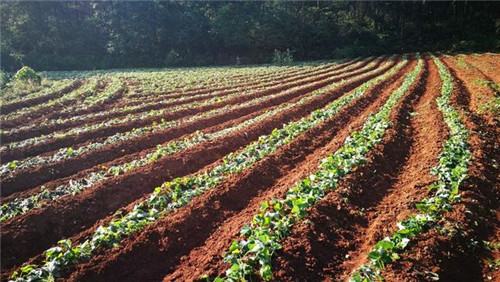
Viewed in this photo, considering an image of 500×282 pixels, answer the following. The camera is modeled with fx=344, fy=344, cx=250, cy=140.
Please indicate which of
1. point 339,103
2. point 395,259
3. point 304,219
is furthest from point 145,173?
point 339,103

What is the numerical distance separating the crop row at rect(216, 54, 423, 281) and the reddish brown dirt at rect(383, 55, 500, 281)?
1781 mm

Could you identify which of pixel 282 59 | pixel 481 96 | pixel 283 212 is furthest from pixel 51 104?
pixel 282 59

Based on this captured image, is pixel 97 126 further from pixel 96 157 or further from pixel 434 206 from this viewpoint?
pixel 434 206

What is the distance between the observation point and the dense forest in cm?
5188

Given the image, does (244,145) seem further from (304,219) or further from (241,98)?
(241,98)

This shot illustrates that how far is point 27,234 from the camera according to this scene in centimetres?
715

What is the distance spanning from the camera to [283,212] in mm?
6629

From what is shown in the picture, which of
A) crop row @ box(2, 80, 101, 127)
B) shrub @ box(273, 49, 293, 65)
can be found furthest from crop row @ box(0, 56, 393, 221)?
shrub @ box(273, 49, 293, 65)

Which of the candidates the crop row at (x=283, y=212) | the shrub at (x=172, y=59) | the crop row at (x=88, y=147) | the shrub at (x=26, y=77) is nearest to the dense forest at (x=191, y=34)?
the shrub at (x=172, y=59)

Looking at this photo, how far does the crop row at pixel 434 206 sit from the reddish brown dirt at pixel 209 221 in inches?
98.4

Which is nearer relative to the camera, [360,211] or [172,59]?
[360,211]

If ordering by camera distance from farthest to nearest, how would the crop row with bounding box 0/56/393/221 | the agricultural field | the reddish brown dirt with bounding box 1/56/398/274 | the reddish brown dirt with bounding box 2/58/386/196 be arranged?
the reddish brown dirt with bounding box 2/58/386/196 → the crop row with bounding box 0/56/393/221 → the reddish brown dirt with bounding box 1/56/398/274 → the agricultural field

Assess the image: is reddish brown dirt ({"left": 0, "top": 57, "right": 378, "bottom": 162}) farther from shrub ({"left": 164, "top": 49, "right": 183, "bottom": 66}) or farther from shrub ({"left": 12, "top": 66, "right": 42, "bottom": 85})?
shrub ({"left": 164, "top": 49, "right": 183, "bottom": 66})

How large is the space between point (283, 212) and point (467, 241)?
3.16 metres
